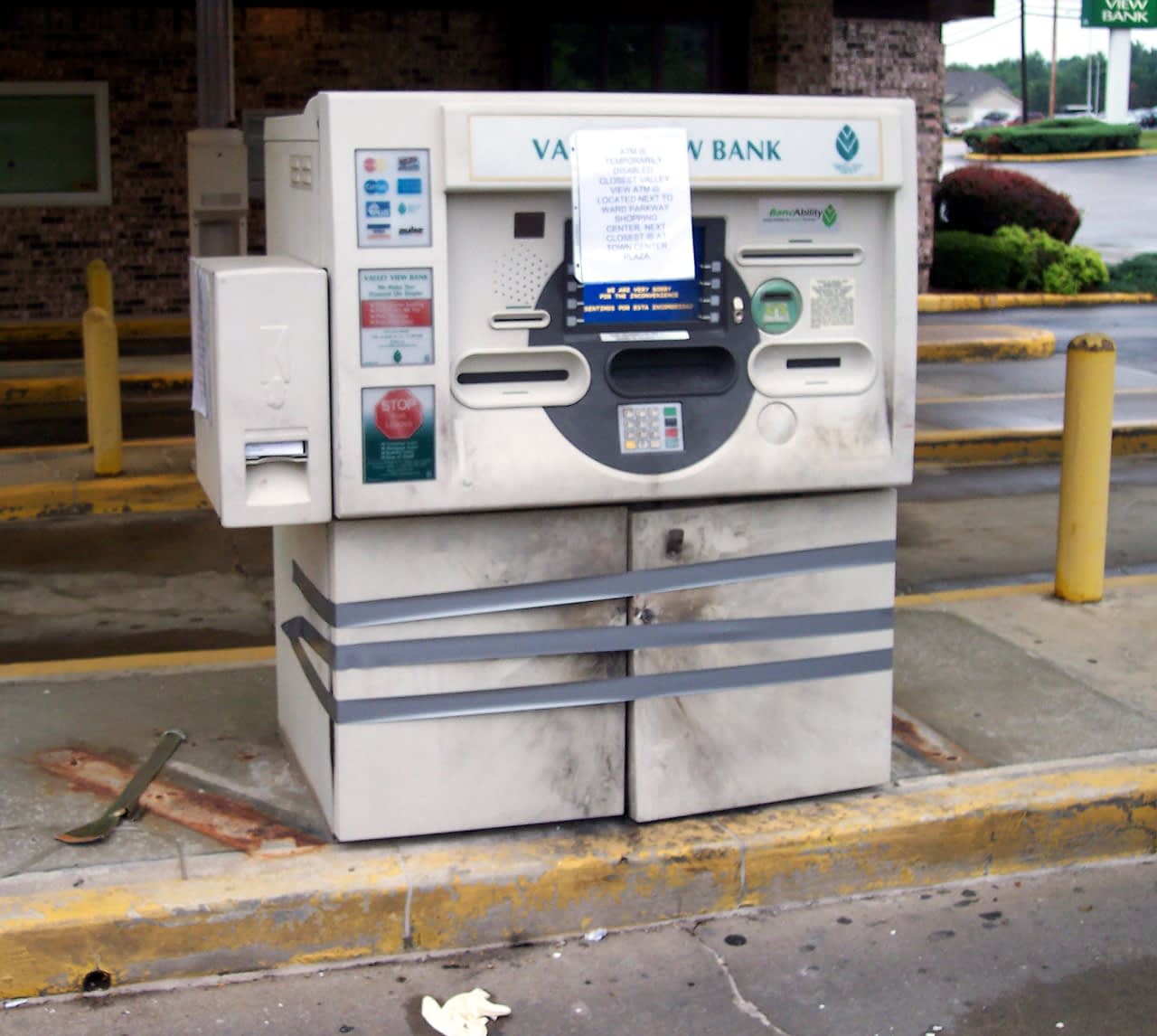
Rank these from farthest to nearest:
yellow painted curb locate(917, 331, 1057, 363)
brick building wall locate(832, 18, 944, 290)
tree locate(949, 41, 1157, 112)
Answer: tree locate(949, 41, 1157, 112) < brick building wall locate(832, 18, 944, 290) < yellow painted curb locate(917, 331, 1057, 363)

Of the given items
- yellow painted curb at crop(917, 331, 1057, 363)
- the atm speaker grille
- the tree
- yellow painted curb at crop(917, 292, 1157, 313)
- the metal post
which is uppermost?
the tree

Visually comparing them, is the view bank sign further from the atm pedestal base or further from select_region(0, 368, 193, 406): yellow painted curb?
select_region(0, 368, 193, 406): yellow painted curb

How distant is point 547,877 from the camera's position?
13.9 ft

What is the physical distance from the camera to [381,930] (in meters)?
4.13

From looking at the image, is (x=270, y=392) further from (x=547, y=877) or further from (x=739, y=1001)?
(x=739, y=1001)

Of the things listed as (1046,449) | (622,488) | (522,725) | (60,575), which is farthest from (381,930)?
(1046,449)

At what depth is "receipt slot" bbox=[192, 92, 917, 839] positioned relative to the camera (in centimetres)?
399

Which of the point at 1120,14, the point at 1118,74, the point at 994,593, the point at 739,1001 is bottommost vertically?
the point at 739,1001

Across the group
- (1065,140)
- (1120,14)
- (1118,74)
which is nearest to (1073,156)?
(1065,140)

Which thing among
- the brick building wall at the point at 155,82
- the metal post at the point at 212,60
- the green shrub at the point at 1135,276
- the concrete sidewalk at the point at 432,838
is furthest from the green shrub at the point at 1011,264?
the concrete sidewalk at the point at 432,838

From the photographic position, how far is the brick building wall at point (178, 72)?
54.0 ft

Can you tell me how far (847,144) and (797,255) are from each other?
0.30 metres

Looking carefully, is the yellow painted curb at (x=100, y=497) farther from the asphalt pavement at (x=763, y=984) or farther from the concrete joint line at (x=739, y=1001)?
the concrete joint line at (x=739, y=1001)

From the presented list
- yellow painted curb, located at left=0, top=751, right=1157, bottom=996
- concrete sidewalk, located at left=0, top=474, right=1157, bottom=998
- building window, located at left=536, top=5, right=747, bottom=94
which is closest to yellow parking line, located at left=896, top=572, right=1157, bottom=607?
concrete sidewalk, located at left=0, top=474, right=1157, bottom=998
